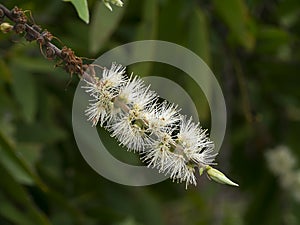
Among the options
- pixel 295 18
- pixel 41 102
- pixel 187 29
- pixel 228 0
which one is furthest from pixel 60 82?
pixel 295 18

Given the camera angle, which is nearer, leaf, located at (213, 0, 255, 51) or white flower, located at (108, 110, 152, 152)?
white flower, located at (108, 110, 152, 152)

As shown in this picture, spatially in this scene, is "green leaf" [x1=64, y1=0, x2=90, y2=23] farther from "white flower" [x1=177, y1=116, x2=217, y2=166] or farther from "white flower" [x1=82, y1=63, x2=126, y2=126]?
"white flower" [x1=177, y1=116, x2=217, y2=166]

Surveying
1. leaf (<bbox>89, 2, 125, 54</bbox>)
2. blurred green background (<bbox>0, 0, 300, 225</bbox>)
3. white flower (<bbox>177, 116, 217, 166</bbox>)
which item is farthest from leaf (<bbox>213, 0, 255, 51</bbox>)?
white flower (<bbox>177, 116, 217, 166</bbox>)

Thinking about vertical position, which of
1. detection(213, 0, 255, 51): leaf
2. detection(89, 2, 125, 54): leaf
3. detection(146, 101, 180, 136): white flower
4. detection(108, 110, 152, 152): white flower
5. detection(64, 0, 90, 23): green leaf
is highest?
detection(213, 0, 255, 51): leaf

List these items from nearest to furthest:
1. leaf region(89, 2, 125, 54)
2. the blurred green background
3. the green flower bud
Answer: the green flower bud < leaf region(89, 2, 125, 54) < the blurred green background

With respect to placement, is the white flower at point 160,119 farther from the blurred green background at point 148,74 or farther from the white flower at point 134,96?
the blurred green background at point 148,74

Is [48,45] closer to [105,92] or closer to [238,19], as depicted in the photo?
[105,92]

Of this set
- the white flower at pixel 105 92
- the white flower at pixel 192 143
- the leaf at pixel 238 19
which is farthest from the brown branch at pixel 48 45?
the leaf at pixel 238 19
